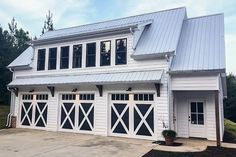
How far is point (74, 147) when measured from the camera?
9.86 m

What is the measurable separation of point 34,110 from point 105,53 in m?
6.32

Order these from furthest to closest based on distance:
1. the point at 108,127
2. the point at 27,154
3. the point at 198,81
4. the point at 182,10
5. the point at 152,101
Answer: the point at 182,10
the point at 108,127
the point at 152,101
the point at 198,81
the point at 27,154

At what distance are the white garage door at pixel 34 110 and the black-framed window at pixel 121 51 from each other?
221 inches

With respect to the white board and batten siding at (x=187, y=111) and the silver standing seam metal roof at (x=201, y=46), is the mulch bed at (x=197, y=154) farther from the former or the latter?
the silver standing seam metal roof at (x=201, y=46)

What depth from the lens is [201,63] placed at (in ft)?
37.0

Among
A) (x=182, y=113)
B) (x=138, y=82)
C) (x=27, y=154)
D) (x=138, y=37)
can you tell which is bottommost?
(x=27, y=154)

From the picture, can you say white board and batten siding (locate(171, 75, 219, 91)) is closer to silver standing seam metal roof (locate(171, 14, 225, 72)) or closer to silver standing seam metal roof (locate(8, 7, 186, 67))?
silver standing seam metal roof (locate(171, 14, 225, 72))

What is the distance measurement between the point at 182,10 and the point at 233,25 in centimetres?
385

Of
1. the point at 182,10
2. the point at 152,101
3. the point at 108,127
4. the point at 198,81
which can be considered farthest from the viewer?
the point at 182,10

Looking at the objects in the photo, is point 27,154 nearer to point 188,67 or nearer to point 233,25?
point 188,67

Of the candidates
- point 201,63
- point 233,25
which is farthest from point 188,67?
point 233,25


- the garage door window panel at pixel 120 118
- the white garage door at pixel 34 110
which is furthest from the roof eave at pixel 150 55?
the white garage door at pixel 34 110

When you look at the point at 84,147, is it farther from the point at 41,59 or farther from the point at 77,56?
the point at 41,59

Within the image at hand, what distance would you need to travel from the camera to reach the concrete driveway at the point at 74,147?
869 centimetres
